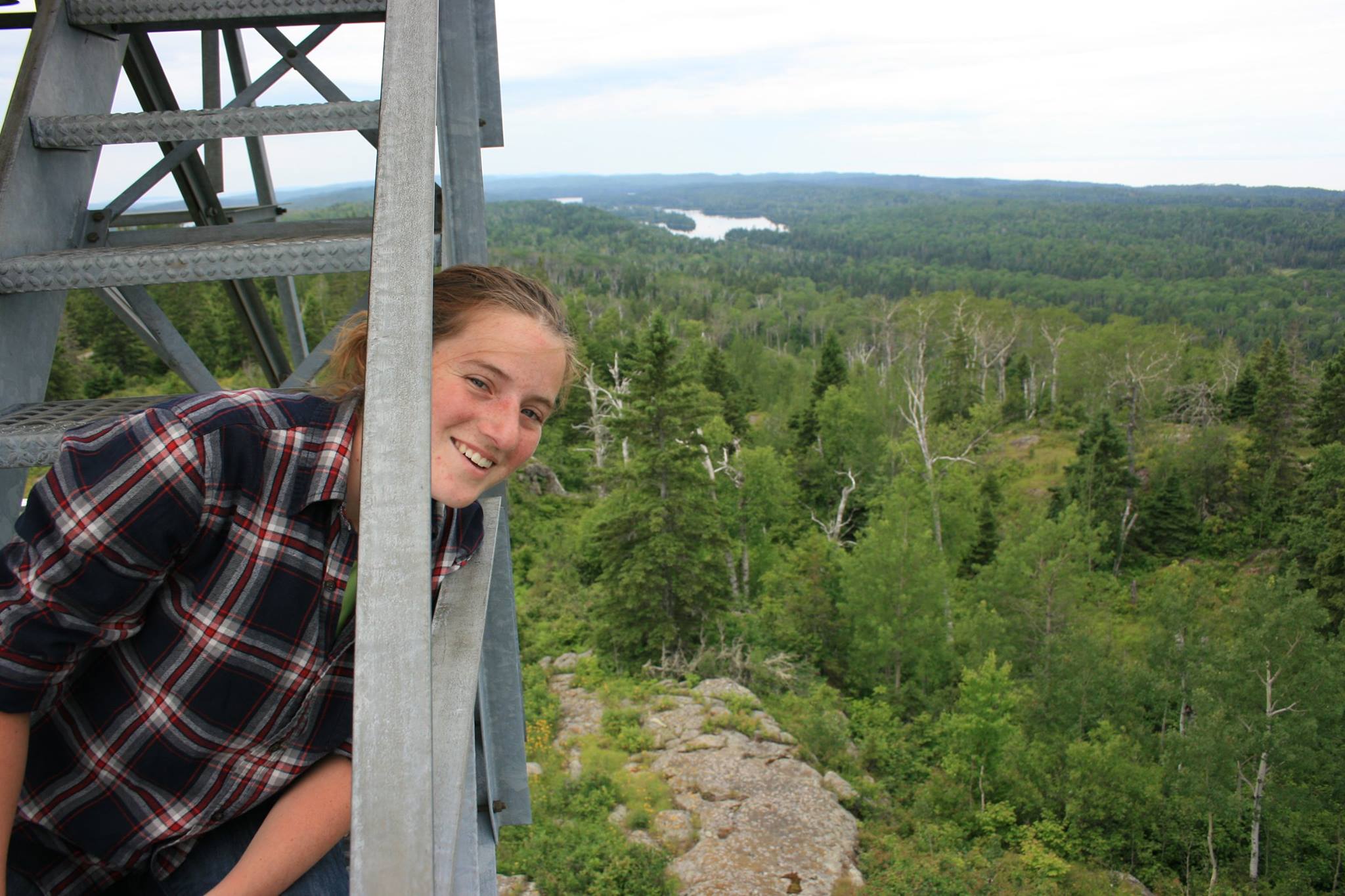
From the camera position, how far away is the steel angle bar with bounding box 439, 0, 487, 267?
1.69m

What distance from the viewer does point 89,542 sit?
41.0 inches

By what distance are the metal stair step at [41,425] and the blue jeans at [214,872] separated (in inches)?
25.3

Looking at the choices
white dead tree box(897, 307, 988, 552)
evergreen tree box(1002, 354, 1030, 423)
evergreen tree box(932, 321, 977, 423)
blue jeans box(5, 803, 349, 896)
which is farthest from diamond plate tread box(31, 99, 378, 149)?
evergreen tree box(1002, 354, 1030, 423)

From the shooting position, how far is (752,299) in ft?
323

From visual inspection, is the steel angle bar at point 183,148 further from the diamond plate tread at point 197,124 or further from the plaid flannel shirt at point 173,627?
the plaid flannel shirt at point 173,627

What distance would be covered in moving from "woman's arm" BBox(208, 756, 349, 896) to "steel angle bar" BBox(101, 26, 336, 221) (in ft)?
4.46

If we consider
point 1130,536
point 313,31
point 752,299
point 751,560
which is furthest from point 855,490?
point 752,299

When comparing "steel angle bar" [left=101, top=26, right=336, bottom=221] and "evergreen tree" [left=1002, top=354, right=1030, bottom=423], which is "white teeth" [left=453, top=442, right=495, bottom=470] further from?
"evergreen tree" [left=1002, top=354, right=1030, bottom=423]

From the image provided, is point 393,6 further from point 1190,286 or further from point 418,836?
point 1190,286

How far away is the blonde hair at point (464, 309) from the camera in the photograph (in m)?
1.34

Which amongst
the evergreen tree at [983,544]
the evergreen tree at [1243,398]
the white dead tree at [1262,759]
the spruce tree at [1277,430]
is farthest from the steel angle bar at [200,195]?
the evergreen tree at [1243,398]

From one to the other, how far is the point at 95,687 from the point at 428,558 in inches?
31.6

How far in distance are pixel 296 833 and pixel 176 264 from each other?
1.04m

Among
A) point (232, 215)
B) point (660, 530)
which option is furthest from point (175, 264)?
point (660, 530)
